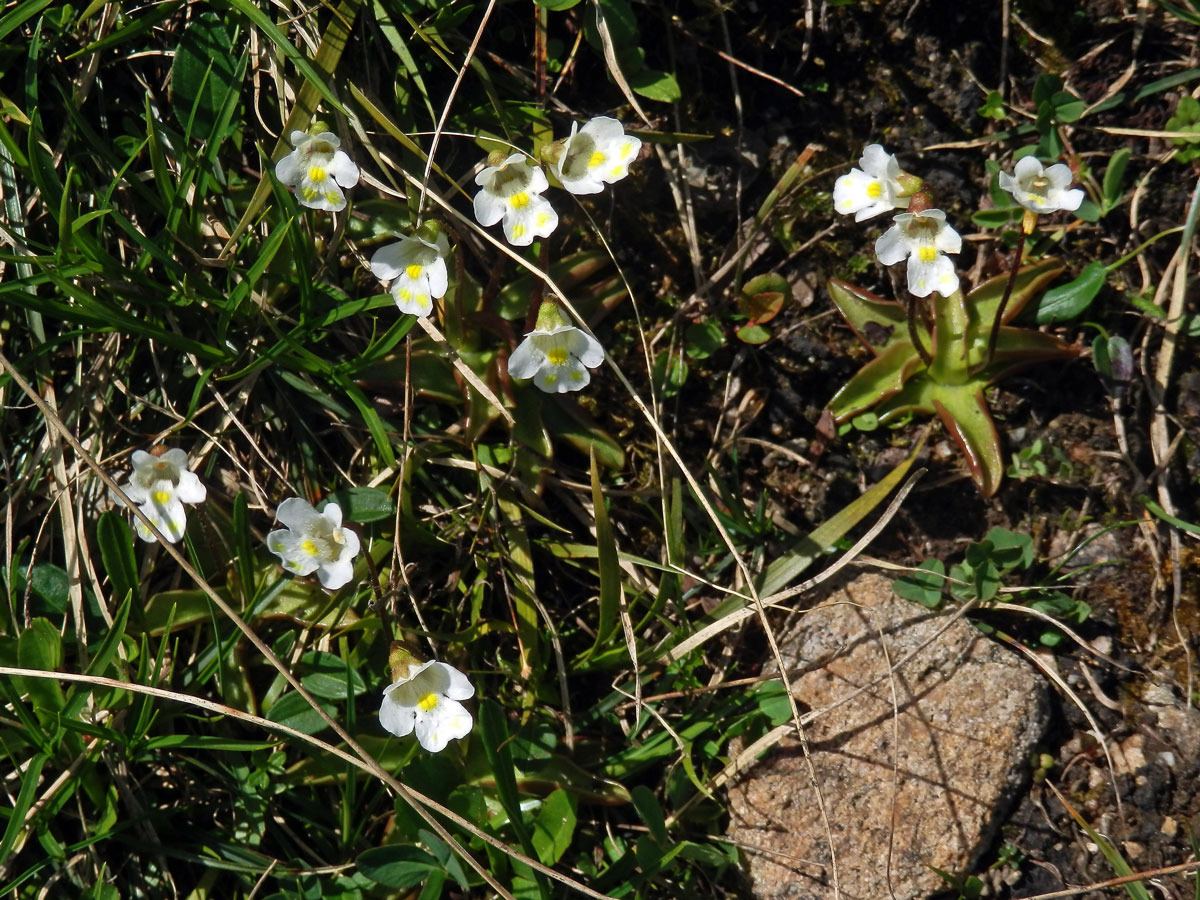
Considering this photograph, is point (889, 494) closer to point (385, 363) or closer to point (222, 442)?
point (385, 363)

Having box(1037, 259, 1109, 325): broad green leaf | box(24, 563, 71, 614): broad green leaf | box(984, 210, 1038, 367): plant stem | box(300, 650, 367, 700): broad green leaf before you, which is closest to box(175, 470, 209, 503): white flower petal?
box(24, 563, 71, 614): broad green leaf

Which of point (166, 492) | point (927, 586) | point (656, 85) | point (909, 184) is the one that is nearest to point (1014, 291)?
point (909, 184)

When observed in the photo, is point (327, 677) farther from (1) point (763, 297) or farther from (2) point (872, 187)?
(2) point (872, 187)

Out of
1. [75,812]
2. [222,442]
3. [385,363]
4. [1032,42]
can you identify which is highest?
[1032,42]

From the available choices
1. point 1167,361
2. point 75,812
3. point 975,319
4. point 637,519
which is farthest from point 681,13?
point 75,812

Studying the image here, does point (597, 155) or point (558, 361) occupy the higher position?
point (597, 155)
